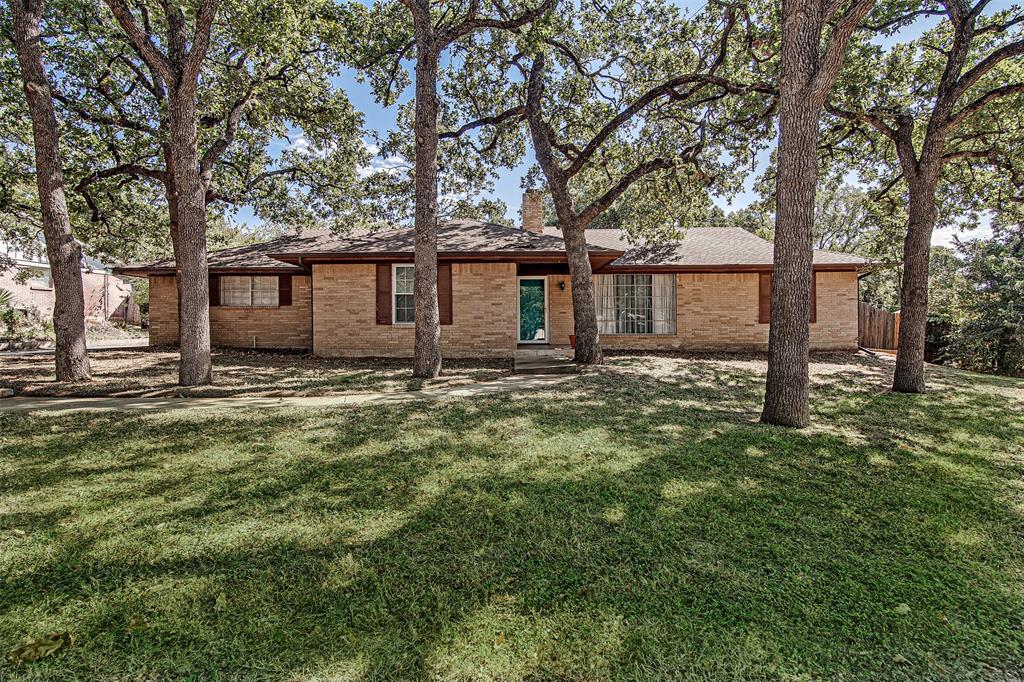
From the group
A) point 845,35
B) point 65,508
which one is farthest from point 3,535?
point 845,35

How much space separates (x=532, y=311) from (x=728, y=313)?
230 inches

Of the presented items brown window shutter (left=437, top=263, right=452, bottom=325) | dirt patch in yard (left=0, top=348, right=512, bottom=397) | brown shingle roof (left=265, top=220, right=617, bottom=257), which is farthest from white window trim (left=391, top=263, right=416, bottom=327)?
dirt patch in yard (left=0, top=348, right=512, bottom=397)

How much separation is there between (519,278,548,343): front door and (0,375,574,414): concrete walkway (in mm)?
5870

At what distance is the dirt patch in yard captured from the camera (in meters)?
7.56

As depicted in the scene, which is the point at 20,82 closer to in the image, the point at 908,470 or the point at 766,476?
the point at 766,476

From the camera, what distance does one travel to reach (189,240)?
26.0 feet

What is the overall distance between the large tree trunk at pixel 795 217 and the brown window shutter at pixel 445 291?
8.33m

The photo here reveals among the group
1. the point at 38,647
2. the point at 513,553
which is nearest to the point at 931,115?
the point at 513,553

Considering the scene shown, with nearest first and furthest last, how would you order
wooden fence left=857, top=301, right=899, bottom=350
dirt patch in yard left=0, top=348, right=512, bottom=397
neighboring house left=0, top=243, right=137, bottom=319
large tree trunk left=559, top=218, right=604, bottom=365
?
dirt patch in yard left=0, top=348, right=512, bottom=397 → large tree trunk left=559, top=218, right=604, bottom=365 → wooden fence left=857, top=301, right=899, bottom=350 → neighboring house left=0, top=243, right=137, bottom=319

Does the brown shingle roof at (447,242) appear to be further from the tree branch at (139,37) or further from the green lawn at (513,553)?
the green lawn at (513,553)

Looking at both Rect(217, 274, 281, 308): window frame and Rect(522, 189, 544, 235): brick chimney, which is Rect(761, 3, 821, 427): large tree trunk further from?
Rect(217, 274, 281, 308): window frame

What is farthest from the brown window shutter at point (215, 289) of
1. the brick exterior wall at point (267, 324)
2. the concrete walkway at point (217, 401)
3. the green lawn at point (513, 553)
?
the green lawn at point (513, 553)

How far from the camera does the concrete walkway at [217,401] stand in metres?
6.36

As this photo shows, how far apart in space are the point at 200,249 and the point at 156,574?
7.14 meters
